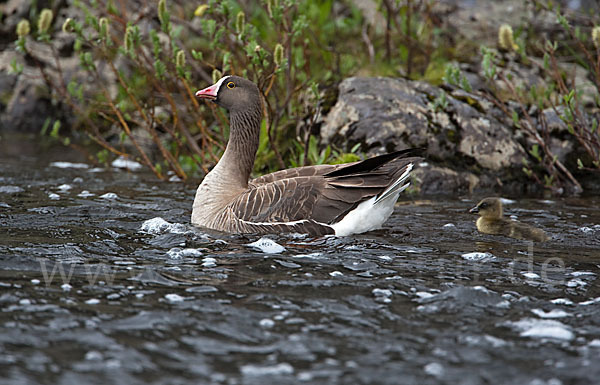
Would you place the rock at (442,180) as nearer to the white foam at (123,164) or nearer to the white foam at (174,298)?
the white foam at (123,164)

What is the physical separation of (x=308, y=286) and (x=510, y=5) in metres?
13.7

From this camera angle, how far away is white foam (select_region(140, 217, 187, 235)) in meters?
7.41

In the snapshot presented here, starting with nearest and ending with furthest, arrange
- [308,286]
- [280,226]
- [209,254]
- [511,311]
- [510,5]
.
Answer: [511,311] → [308,286] → [209,254] → [280,226] → [510,5]

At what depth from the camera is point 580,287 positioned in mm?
5562

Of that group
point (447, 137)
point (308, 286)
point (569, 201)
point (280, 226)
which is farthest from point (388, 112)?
point (308, 286)

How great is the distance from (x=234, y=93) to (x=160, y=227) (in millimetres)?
1805

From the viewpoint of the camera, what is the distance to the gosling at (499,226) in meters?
7.38

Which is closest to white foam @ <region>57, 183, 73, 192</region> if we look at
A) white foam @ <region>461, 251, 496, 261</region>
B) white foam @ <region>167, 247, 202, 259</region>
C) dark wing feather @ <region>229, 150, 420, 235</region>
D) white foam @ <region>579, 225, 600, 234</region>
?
dark wing feather @ <region>229, 150, 420, 235</region>

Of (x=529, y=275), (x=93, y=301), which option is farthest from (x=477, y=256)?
(x=93, y=301)

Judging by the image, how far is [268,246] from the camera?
6.76 metres

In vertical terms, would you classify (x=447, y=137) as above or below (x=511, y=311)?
above

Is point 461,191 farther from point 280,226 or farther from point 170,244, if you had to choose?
point 170,244

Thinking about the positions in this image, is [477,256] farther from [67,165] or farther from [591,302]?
[67,165]

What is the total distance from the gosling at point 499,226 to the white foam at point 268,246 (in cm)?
247
